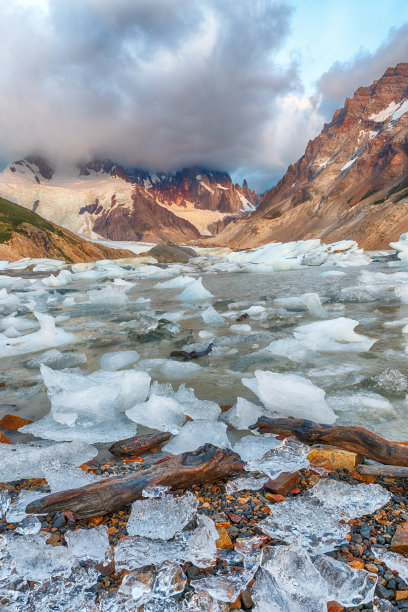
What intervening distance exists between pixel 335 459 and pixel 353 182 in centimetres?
9005

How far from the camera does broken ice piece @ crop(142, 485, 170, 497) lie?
1856 mm

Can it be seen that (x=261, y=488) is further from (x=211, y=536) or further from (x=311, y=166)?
(x=311, y=166)

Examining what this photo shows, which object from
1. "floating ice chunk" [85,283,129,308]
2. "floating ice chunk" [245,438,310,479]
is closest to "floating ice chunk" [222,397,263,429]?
"floating ice chunk" [245,438,310,479]

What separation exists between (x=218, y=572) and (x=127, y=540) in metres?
0.42

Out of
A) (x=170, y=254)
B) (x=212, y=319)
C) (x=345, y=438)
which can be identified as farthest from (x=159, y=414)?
(x=170, y=254)

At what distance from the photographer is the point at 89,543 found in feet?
5.06

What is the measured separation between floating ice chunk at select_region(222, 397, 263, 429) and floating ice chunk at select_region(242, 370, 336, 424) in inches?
7.0

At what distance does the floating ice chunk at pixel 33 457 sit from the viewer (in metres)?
2.19

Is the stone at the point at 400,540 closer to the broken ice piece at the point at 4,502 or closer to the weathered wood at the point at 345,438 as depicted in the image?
the weathered wood at the point at 345,438

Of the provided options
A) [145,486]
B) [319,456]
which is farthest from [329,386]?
[145,486]

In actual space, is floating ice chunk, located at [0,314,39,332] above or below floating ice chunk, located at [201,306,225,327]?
above

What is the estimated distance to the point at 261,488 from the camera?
196 centimetres

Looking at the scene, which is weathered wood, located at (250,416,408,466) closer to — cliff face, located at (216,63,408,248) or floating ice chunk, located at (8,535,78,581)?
floating ice chunk, located at (8,535,78,581)

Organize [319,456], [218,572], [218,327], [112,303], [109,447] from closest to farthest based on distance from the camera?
[218,572]
[319,456]
[109,447]
[218,327]
[112,303]
